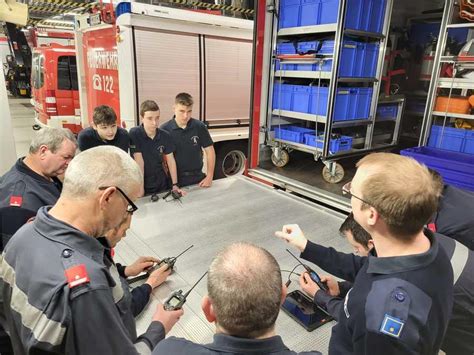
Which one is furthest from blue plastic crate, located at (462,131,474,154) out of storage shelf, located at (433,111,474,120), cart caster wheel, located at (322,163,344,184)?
cart caster wheel, located at (322,163,344,184)

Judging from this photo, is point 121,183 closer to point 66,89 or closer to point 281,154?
point 281,154

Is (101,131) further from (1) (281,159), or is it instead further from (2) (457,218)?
(1) (281,159)

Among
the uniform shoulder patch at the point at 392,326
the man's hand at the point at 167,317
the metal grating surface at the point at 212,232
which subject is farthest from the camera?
the metal grating surface at the point at 212,232

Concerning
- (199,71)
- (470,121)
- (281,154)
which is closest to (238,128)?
(281,154)

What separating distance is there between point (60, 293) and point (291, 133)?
4386 millimetres

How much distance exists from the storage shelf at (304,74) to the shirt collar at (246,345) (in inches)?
159

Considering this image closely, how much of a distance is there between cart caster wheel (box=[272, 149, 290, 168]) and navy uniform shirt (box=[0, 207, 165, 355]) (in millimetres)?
4725

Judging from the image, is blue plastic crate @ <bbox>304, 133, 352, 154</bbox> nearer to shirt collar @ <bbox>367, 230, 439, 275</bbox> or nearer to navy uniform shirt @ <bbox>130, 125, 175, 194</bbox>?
navy uniform shirt @ <bbox>130, 125, 175, 194</bbox>

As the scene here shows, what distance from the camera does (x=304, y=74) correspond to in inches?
181

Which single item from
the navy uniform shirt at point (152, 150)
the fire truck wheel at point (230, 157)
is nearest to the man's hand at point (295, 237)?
the navy uniform shirt at point (152, 150)

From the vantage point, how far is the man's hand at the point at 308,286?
5.57 feet

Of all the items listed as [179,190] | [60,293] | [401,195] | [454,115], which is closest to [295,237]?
[401,195]

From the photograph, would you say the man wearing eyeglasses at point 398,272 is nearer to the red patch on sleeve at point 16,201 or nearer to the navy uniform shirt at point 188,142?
the red patch on sleeve at point 16,201

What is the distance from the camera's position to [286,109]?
490 cm
